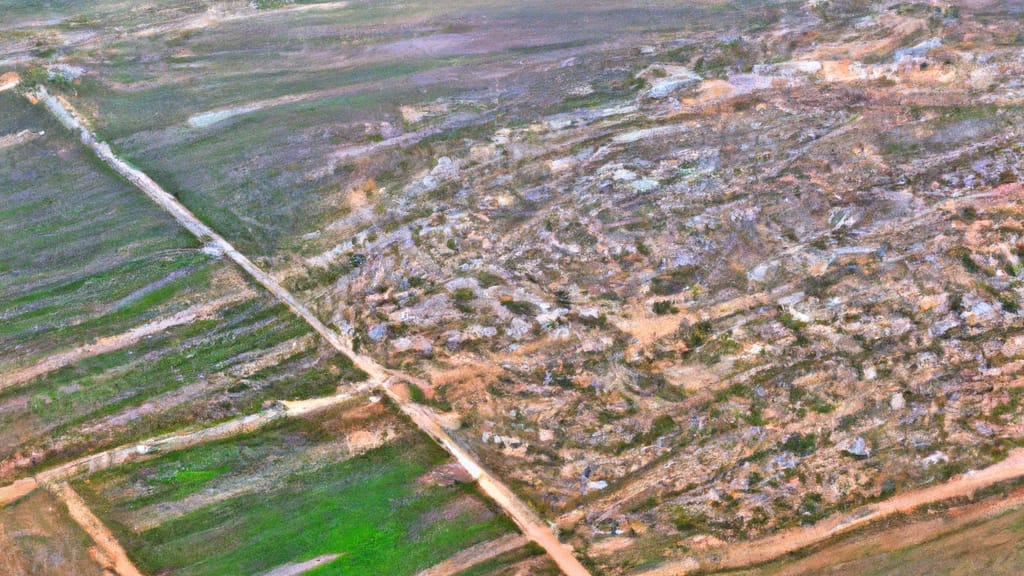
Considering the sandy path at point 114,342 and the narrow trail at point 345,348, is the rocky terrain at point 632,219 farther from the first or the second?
the sandy path at point 114,342

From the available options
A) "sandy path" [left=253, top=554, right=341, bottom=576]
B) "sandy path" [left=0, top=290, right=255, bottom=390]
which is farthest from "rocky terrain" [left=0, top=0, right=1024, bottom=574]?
"sandy path" [left=253, top=554, right=341, bottom=576]

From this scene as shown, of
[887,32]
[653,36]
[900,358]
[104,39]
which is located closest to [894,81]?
[887,32]

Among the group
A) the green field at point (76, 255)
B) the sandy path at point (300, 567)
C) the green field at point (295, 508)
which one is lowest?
the sandy path at point (300, 567)

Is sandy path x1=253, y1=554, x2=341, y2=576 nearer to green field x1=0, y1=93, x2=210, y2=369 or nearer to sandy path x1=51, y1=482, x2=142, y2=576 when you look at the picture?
sandy path x1=51, y1=482, x2=142, y2=576

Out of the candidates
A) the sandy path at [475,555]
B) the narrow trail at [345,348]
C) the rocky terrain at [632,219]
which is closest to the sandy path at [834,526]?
the rocky terrain at [632,219]

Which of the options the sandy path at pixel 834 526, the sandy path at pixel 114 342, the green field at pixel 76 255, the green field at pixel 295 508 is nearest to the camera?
the sandy path at pixel 834 526

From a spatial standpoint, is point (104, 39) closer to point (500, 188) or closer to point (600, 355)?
point (500, 188)
